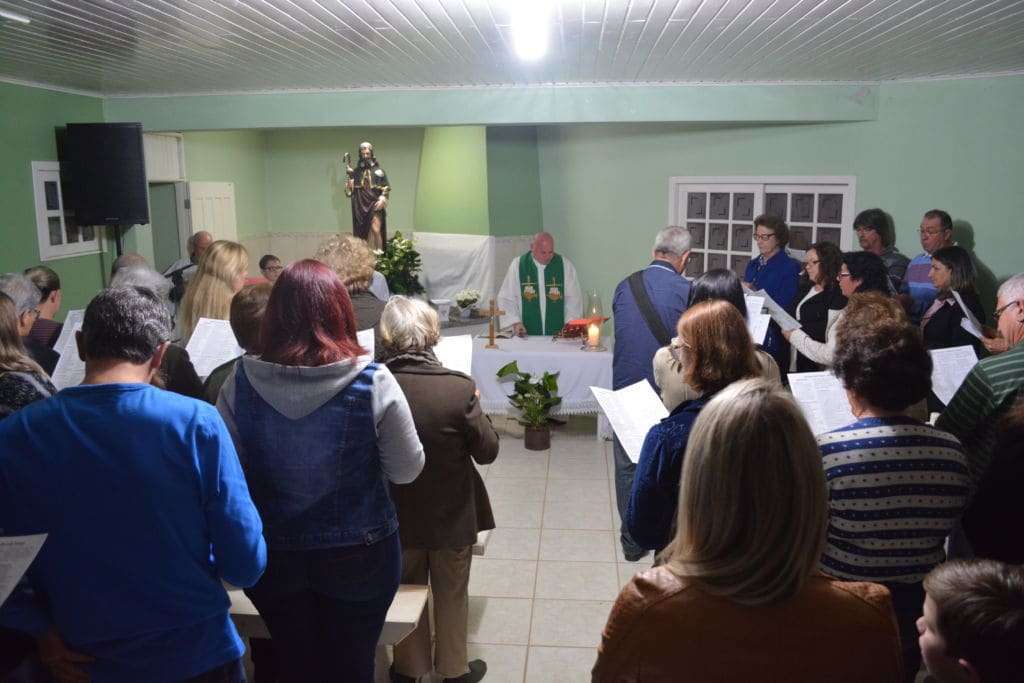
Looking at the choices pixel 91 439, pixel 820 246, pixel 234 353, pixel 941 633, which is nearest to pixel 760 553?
pixel 941 633

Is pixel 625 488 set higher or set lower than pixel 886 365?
lower

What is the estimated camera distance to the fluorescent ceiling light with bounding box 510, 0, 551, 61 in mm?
3441

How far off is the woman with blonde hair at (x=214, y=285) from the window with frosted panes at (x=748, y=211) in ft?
15.2

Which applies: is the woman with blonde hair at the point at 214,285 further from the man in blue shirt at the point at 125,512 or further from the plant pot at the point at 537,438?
the plant pot at the point at 537,438

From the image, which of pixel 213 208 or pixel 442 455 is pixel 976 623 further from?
pixel 213 208

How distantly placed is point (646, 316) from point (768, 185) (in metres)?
3.65

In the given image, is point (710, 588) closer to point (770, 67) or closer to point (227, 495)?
point (227, 495)

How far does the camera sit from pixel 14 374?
6.88ft

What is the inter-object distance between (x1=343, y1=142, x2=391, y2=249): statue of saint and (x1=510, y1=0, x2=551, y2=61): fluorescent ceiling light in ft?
12.7

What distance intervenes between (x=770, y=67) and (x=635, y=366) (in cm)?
250

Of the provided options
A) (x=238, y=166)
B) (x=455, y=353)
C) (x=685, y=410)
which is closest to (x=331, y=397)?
(x=685, y=410)

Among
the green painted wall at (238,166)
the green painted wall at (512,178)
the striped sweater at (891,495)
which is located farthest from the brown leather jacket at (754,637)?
the green painted wall at (238,166)

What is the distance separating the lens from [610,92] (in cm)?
600

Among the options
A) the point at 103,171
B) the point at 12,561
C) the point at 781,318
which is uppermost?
the point at 103,171
